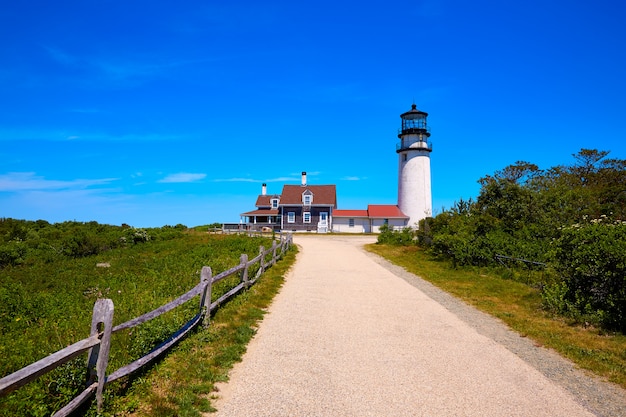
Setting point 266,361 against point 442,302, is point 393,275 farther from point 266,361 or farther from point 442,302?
point 266,361

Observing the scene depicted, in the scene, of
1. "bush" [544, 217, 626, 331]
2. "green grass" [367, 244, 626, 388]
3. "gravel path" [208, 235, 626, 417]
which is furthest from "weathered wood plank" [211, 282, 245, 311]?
"bush" [544, 217, 626, 331]

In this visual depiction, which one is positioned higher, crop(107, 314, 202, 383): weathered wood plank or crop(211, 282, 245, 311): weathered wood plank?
crop(211, 282, 245, 311): weathered wood plank

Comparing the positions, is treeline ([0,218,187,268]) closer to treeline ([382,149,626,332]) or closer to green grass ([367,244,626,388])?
treeline ([382,149,626,332])

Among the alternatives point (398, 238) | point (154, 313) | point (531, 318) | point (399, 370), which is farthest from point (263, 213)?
point (399, 370)

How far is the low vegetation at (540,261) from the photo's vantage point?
909 centimetres

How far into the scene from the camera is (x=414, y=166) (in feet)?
153

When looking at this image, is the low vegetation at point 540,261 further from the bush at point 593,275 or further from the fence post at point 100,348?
the fence post at point 100,348

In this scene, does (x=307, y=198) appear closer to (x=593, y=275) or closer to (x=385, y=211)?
(x=385, y=211)

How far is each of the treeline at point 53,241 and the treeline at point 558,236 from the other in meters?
21.8

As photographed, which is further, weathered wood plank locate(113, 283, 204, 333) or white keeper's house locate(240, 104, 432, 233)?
white keeper's house locate(240, 104, 432, 233)

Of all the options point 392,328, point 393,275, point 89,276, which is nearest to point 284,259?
point 393,275

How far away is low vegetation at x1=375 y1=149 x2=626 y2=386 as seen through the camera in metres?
9.09

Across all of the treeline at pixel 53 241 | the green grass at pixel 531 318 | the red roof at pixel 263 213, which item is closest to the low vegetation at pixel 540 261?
the green grass at pixel 531 318

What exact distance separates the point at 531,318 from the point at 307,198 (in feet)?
142
